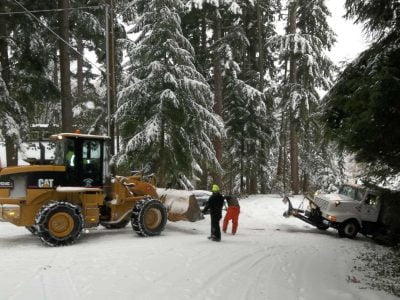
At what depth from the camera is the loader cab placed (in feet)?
41.9

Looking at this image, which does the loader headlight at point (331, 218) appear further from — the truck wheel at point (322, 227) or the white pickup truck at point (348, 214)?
the truck wheel at point (322, 227)

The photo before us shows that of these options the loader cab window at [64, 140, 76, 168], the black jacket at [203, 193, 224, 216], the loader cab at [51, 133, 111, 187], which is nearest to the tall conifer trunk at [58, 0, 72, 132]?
the loader cab at [51, 133, 111, 187]

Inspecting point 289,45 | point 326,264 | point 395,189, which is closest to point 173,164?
point 326,264

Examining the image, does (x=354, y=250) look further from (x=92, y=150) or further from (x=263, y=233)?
(x=92, y=150)

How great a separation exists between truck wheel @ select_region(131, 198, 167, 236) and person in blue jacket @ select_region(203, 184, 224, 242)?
1.28 m

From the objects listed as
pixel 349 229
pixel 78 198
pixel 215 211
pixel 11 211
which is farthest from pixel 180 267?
pixel 349 229

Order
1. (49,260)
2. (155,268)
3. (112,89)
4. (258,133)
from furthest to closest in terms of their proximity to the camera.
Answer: (258,133), (112,89), (49,260), (155,268)

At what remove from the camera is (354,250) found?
13492 millimetres

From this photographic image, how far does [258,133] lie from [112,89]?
10221 mm

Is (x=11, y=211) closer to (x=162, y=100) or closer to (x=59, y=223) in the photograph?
(x=59, y=223)

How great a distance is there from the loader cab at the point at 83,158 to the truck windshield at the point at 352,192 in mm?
8727

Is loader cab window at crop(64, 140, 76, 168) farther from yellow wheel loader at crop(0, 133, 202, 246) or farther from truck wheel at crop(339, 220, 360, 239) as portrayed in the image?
truck wheel at crop(339, 220, 360, 239)

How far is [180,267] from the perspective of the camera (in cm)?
948

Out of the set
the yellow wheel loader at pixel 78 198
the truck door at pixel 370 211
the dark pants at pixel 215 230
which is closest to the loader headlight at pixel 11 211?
the yellow wheel loader at pixel 78 198
